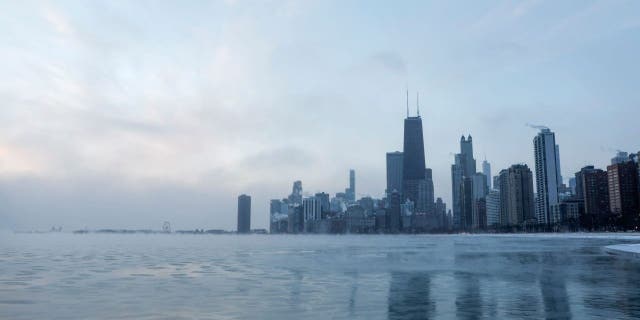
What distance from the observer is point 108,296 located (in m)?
31.6

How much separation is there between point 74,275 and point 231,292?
2020 centimetres

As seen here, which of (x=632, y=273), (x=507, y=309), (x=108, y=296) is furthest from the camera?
(x=632, y=273)

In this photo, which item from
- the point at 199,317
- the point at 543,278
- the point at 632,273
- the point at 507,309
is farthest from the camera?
the point at 632,273

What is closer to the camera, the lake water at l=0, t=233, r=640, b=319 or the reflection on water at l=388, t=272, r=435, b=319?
the lake water at l=0, t=233, r=640, b=319

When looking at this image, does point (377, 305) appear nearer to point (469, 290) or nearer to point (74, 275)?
point (469, 290)

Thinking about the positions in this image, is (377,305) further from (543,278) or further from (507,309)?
(543,278)

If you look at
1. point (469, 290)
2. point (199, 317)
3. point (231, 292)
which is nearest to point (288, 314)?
point (199, 317)

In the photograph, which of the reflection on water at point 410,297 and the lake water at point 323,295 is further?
the reflection on water at point 410,297

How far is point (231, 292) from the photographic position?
33.5 metres

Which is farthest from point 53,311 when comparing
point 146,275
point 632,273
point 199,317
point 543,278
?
point 632,273

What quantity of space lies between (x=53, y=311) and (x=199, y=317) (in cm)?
813

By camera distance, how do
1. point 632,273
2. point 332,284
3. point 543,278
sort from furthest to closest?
point 632,273 < point 543,278 < point 332,284

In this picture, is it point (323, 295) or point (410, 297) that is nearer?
point (410, 297)

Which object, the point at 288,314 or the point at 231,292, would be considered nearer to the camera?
the point at 288,314
